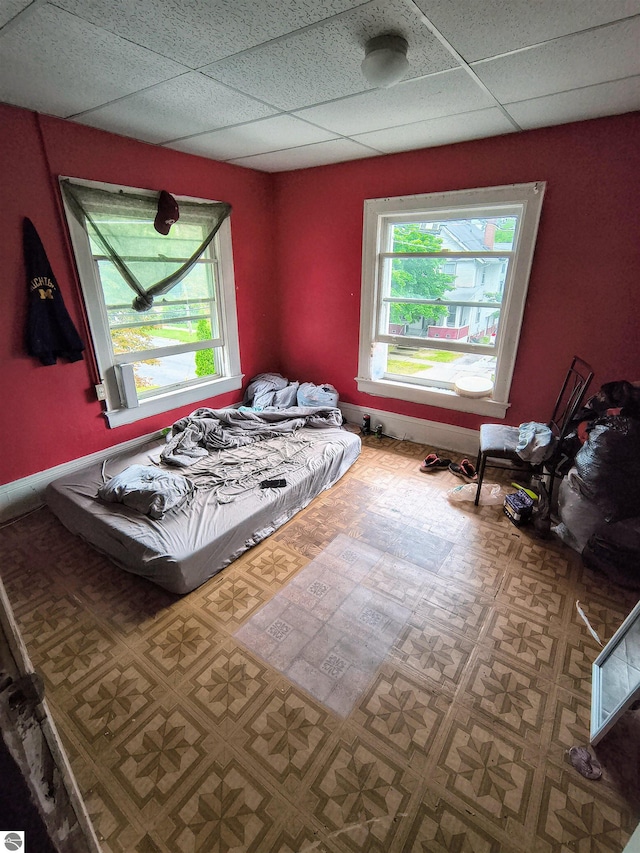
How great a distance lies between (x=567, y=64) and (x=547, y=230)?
3.83 feet

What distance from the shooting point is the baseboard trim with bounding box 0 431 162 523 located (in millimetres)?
2641

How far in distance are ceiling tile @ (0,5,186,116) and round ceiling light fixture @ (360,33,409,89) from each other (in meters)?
0.85

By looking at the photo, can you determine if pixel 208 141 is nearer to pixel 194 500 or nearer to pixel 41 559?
pixel 194 500

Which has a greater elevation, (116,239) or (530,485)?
(116,239)

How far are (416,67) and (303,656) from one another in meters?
2.69

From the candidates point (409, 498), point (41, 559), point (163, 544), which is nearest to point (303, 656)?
point (163, 544)

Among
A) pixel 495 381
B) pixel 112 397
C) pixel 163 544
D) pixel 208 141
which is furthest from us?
pixel 495 381

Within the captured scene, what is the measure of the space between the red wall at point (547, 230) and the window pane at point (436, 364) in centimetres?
29

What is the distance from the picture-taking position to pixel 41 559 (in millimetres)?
Answer: 2328

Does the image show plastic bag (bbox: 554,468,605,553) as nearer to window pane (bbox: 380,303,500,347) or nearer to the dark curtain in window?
window pane (bbox: 380,303,500,347)

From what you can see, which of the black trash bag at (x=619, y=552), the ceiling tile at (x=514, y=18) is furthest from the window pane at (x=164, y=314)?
the black trash bag at (x=619, y=552)

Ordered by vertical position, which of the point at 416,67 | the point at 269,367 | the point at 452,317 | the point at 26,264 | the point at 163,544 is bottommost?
the point at 163,544

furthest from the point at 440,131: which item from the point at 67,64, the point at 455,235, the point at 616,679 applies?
the point at 616,679

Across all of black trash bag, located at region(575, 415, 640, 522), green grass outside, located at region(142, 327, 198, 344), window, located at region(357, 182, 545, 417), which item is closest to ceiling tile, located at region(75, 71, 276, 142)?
green grass outside, located at region(142, 327, 198, 344)
